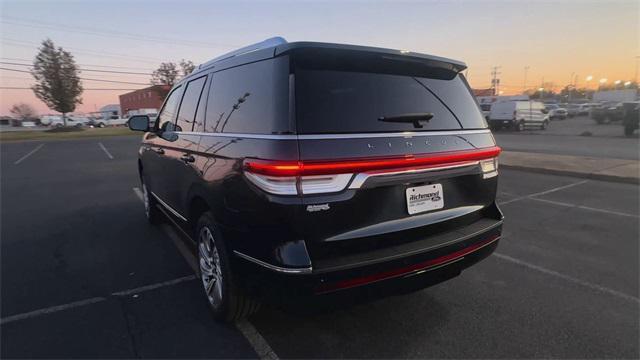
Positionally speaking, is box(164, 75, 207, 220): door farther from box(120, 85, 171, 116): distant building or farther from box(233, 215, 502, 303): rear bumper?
box(120, 85, 171, 116): distant building

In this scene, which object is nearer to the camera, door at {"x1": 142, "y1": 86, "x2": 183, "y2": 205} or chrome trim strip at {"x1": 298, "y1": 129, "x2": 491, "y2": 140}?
chrome trim strip at {"x1": 298, "y1": 129, "x2": 491, "y2": 140}

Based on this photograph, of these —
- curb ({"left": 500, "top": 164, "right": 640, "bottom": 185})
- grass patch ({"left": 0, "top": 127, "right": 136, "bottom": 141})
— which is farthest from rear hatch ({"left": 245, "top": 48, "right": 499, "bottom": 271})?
grass patch ({"left": 0, "top": 127, "right": 136, "bottom": 141})

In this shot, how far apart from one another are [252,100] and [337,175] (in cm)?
82

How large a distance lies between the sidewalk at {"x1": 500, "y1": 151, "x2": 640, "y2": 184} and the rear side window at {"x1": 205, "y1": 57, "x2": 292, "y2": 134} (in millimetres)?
9050

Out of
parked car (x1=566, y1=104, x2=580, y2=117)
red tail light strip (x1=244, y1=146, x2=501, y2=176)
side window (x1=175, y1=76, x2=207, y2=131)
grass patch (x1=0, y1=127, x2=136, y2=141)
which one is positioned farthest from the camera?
parked car (x1=566, y1=104, x2=580, y2=117)

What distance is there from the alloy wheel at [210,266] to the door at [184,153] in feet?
1.40

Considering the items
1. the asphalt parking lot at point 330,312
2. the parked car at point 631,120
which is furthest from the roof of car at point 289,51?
the parked car at point 631,120

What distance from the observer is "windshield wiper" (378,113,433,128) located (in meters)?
2.38

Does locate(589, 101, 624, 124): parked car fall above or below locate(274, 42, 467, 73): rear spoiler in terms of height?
below

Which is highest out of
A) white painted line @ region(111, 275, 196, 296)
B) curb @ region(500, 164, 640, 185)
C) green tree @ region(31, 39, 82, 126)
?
green tree @ region(31, 39, 82, 126)

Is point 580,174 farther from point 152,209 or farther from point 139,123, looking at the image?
point 139,123

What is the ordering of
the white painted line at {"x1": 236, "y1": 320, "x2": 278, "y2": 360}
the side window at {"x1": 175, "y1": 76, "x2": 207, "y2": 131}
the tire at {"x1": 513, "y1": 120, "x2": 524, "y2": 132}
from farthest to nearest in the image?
the tire at {"x1": 513, "y1": 120, "x2": 524, "y2": 132} < the side window at {"x1": 175, "y1": 76, "x2": 207, "y2": 131} < the white painted line at {"x1": 236, "y1": 320, "x2": 278, "y2": 360}

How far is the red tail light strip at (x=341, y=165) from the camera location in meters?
2.03

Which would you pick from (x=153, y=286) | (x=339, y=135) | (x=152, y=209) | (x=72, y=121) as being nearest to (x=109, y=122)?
(x=72, y=121)
